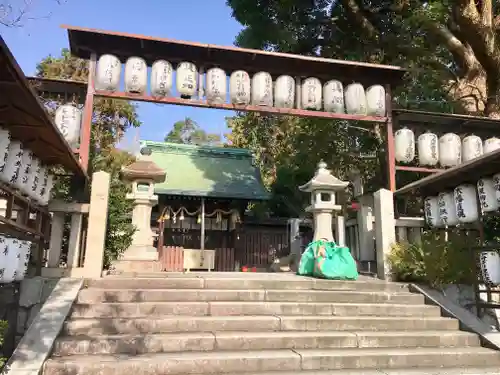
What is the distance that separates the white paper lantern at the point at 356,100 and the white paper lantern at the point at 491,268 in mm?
4861

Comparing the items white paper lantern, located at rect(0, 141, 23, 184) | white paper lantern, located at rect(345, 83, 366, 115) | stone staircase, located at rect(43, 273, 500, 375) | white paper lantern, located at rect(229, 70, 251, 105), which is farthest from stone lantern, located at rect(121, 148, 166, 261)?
white paper lantern, located at rect(345, 83, 366, 115)

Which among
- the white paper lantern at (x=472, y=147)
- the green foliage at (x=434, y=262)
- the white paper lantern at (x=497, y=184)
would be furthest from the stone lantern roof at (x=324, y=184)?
the white paper lantern at (x=497, y=184)

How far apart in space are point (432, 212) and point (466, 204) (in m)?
1.07

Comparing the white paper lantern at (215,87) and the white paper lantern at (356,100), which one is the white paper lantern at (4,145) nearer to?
the white paper lantern at (215,87)

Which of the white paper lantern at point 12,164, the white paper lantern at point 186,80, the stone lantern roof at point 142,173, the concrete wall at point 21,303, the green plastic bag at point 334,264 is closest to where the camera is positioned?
the white paper lantern at point 12,164

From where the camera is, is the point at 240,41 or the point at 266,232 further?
the point at 266,232

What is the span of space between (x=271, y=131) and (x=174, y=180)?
10311 mm

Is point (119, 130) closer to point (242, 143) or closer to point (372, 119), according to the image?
point (242, 143)

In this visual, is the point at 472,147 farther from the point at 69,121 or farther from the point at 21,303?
the point at 21,303

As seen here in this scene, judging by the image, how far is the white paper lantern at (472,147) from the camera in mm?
10375

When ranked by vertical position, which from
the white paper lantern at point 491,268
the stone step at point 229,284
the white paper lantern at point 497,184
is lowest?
the stone step at point 229,284

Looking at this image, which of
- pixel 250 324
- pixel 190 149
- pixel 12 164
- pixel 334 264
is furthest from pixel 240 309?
pixel 190 149

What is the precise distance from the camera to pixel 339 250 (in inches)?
337

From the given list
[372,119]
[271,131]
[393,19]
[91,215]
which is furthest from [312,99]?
[271,131]
